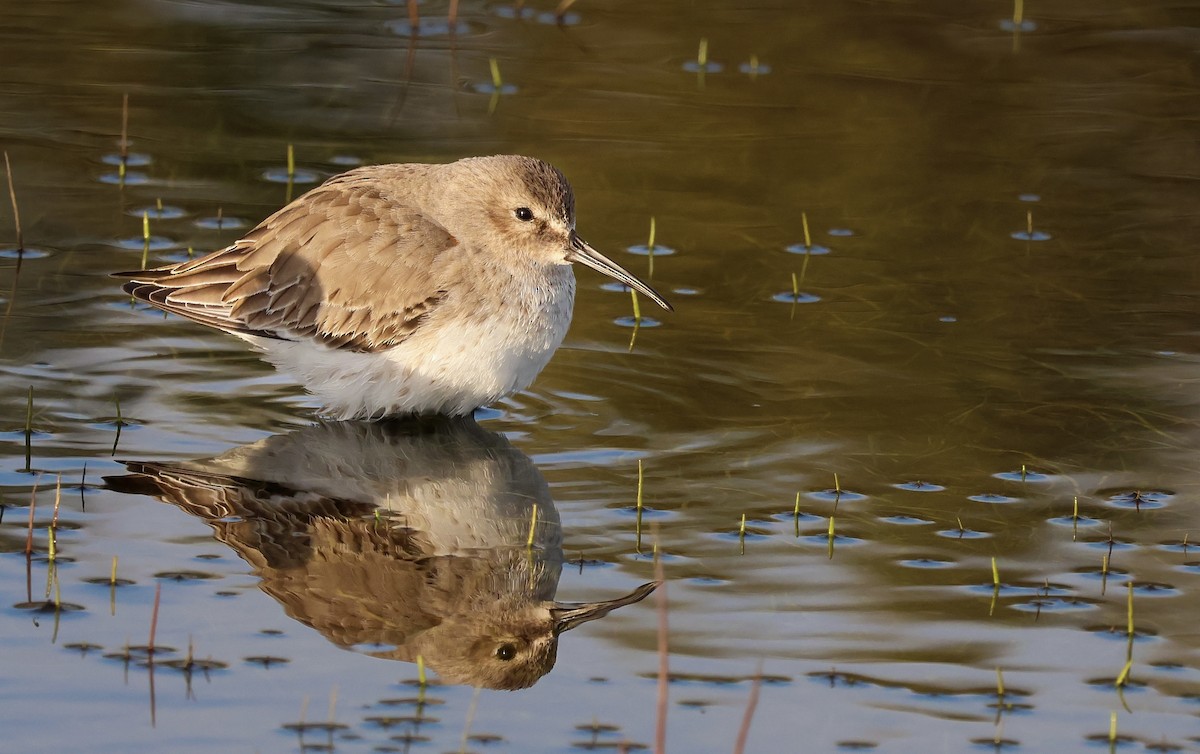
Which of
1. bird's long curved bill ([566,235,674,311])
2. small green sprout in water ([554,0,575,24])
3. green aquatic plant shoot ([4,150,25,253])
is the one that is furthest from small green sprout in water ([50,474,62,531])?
small green sprout in water ([554,0,575,24])

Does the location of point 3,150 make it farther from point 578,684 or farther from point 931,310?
point 578,684

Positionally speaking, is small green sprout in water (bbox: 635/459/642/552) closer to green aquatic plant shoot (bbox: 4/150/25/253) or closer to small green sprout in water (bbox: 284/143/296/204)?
small green sprout in water (bbox: 284/143/296/204)

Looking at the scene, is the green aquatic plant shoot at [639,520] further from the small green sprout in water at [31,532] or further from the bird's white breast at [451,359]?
the small green sprout in water at [31,532]

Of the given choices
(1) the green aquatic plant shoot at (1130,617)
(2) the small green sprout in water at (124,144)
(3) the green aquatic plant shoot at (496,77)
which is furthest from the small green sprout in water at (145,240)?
(1) the green aquatic plant shoot at (1130,617)

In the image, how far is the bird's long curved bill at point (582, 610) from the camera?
24.5 feet

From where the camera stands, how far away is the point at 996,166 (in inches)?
567

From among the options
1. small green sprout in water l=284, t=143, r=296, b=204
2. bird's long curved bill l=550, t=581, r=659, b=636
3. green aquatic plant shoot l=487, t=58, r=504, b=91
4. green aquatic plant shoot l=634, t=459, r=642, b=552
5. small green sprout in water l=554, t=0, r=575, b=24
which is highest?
small green sprout in water l=554, t=0, r=575, b=24

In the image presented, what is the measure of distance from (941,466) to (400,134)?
642 centimetres

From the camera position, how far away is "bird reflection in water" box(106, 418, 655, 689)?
732cm

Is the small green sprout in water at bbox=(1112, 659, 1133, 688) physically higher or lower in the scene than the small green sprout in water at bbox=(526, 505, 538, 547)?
lower

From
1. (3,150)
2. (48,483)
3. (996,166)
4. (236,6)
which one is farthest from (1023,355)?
(236,6)

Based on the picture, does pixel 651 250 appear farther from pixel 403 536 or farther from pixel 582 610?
pixel 582 610

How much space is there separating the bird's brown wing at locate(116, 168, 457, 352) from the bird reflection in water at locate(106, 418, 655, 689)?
0.58m

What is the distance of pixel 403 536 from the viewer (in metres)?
8.24
